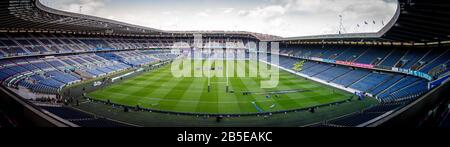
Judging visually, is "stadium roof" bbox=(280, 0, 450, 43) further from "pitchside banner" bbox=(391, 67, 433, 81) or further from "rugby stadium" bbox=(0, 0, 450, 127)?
"pitchside banner" bbox=(391, 67, 433, 81)

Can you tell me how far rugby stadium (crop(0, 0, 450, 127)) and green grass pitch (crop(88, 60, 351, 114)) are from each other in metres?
0.13

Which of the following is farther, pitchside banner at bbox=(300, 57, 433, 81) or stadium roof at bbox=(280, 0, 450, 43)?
Result: pitchside banner at bbox=(300, 57, 433, 81)

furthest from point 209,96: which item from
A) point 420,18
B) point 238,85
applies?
point 420,18

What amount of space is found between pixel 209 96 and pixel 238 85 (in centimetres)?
947

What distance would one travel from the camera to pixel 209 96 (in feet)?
115

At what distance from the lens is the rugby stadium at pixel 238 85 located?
19122mm

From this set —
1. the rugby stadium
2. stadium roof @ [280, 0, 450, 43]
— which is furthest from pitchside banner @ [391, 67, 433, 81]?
stadium roof @ [280, 0, 450, 43]

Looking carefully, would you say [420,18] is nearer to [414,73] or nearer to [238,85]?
[414,73]

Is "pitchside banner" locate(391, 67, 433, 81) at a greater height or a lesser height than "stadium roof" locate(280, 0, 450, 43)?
lesser

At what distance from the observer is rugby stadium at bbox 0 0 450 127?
753 inches
